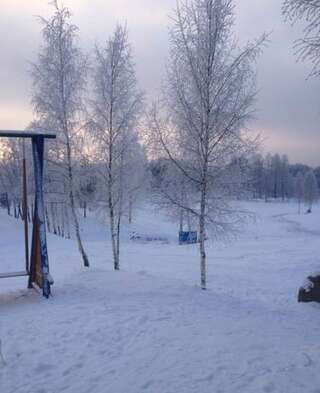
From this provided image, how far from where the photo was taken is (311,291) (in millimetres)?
10469

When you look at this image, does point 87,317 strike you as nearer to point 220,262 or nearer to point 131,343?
point 131,343

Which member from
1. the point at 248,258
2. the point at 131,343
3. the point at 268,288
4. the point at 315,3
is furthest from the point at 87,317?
the point at 248,258

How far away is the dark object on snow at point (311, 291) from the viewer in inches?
407

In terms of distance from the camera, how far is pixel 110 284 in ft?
34.7

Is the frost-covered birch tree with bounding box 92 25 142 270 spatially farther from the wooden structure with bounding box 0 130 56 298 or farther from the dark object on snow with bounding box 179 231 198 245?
the dark object on snow with bounding box 179 231 198 245

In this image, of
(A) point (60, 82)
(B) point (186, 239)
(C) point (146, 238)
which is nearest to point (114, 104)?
(A) point (60, 82)

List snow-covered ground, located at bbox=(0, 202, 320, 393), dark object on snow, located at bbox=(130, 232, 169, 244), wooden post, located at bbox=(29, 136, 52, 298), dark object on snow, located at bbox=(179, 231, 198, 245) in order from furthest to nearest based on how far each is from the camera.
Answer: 1. dark object on snow, located at bbox=(130, 232, 169, 244)
2. dark object on snow, located at bbox=(179, 231, 198, 245)
3. wooden post, located at bbox=(29, 136, 52, 298)
4. snow-covered ground, located at bbox=(0, 202, 320, 393)

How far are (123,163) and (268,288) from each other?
6.82 metres

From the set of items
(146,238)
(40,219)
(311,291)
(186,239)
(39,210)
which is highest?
(39,210)

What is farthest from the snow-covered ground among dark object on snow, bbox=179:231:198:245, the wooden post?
dark object on snow, bbox=179:231:198:245

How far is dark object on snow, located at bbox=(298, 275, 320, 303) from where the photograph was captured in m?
10.3

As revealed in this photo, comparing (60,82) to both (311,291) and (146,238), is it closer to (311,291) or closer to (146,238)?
(311,291)

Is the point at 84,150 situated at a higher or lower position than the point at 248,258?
Result: higher

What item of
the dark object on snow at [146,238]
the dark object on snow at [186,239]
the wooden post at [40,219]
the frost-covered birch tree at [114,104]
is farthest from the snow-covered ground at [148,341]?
the dark object on snow at [146,238]
